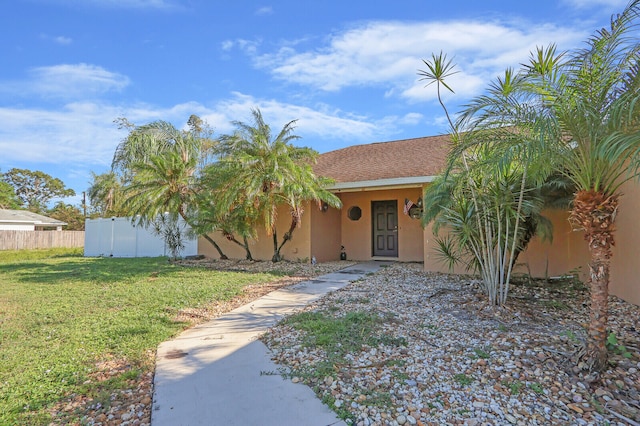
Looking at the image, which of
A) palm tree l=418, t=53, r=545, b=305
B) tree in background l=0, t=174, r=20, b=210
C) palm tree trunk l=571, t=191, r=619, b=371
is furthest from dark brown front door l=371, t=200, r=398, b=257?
tree in background l=0, t=174, r=20, b=210

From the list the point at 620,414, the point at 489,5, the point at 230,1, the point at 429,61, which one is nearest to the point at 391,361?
the point at 620,414

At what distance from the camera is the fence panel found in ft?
68.5

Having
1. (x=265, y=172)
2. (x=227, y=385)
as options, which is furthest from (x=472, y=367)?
(x=265, y=172)

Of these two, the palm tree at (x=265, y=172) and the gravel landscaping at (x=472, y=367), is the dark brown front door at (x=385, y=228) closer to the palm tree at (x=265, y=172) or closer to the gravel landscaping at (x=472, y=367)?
the palm tree at (x=265, y=172)

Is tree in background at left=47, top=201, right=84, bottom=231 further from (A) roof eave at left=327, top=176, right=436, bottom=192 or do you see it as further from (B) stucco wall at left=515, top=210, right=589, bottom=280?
(B) stucco wall at left=515, top=210, right=589, bottom=280

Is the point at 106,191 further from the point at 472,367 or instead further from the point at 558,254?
the point at 472,367

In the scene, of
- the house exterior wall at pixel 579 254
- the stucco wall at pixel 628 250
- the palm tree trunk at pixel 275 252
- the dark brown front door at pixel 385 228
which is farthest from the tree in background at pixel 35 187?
the stucco wall at pixel 628 250

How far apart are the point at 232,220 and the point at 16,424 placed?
7693 mm

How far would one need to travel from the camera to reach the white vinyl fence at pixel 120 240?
16.0m

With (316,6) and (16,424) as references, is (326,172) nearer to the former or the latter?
(316,6)

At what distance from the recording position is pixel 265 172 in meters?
9.25

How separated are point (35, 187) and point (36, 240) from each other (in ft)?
77.0

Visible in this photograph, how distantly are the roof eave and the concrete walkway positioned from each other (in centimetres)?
564

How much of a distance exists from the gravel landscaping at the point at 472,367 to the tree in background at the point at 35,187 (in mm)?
47118
